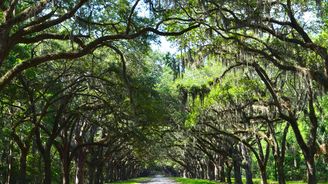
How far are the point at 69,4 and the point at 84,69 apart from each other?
329 inches

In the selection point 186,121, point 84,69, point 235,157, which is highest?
point 84,69

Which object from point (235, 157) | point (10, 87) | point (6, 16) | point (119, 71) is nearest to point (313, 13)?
point (119, 71)

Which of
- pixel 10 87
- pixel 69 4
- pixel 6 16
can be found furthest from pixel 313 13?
pixel 10 87

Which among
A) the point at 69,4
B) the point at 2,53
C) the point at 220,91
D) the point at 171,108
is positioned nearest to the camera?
the point at 2,53

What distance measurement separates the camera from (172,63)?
53.0 feet

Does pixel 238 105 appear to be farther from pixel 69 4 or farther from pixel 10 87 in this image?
pixel 69 4

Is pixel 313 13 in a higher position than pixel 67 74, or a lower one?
higher

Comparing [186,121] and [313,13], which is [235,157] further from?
[313,13]

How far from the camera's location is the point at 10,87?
1711 centimetres

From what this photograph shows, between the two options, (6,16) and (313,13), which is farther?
(313,13)

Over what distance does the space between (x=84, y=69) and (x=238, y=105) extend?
9.55 meters

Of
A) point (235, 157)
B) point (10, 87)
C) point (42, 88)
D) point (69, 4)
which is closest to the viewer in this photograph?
point (69, 4)

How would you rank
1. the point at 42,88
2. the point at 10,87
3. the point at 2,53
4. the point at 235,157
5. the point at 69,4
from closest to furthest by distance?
1. the point at 2,53
2. the point at 69,4
3. the point at 10,87
4. the point at 42,88
5. the point at 235,157

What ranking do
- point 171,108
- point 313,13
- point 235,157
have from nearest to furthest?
1. point 313,13
2. point 171,108
3. point 235,157
